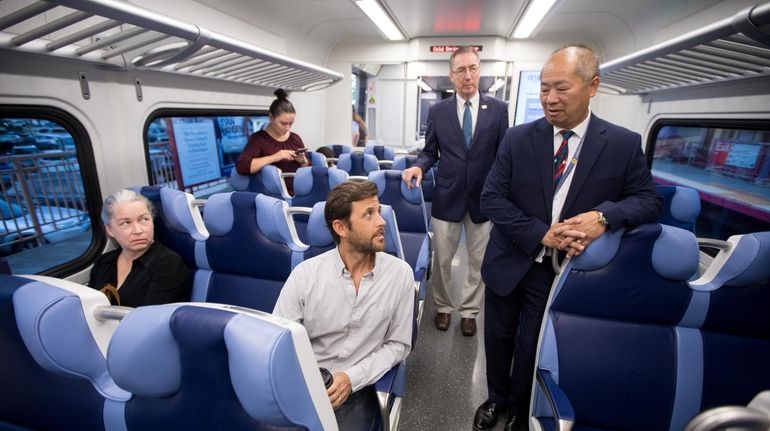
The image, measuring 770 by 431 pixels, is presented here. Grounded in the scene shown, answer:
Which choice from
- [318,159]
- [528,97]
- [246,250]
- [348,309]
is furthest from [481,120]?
Answer: [528,97]

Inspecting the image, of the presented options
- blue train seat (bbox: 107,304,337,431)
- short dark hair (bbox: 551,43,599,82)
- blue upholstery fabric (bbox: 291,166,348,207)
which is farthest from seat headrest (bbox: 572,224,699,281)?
blue upholstery fabric (bbox: 291,166,348,207)

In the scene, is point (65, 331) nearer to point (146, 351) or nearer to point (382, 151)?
point (146, 351)

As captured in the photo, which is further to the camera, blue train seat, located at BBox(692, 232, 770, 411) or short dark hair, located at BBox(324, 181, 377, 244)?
short dark hair, located at BBox(324, 181, 377, 244)

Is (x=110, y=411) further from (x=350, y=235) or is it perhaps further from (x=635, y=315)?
(x=635, y=315)

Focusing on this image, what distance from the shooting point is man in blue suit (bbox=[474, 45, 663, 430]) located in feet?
4.42

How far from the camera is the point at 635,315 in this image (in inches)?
53.8

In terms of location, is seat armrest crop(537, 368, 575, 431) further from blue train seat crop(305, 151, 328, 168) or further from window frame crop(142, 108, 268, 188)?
blue train seat crop(305, 151, 328, 168)

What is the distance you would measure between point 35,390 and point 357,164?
408cm

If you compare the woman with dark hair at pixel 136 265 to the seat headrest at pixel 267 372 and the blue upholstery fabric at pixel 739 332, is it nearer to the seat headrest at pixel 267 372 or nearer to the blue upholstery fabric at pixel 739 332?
the seat headrest at pixel 267 372

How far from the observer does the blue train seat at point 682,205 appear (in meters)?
2.50

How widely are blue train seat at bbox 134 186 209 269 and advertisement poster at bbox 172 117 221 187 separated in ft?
6.90

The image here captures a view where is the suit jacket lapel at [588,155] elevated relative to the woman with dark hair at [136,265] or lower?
elevated

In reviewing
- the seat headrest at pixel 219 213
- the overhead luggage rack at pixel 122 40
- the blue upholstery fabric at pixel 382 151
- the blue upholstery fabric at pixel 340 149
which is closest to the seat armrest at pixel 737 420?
the seat headrest at pixel 219 213

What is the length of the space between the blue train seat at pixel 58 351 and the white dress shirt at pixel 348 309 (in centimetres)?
63
